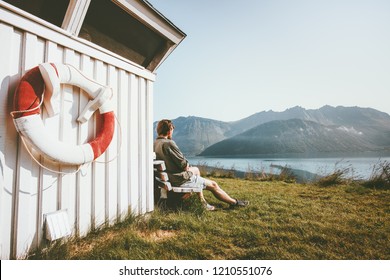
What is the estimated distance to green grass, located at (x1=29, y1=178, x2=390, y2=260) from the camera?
1.87 m

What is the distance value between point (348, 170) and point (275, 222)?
4951mm

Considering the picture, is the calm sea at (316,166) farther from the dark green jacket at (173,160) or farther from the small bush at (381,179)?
the dark green jacket at (173,160)

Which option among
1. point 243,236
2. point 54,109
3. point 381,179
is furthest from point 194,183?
point 381,179

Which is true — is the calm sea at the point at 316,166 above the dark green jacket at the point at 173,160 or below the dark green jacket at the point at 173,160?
below

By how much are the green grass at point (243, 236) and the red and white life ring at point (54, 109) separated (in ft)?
2.62

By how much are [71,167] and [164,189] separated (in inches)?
53.0

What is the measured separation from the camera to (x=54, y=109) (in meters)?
1.82

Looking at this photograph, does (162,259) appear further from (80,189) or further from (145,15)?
(145,15)

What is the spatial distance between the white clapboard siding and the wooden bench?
22 centimetres

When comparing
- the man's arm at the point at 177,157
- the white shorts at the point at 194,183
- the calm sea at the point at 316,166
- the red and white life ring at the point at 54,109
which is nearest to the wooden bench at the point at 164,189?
the white shorts at the point at 194,183

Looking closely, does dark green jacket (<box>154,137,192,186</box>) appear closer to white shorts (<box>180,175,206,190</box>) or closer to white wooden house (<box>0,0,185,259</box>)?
white shorts (<box>180,175,206,190</box>)

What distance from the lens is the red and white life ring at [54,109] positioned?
5.19 feet

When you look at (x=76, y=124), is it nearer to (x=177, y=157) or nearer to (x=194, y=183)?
(x=177, y=157)
